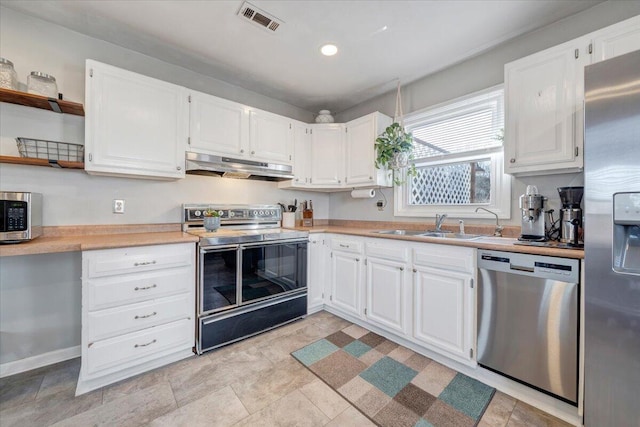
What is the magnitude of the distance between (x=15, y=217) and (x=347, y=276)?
250cm

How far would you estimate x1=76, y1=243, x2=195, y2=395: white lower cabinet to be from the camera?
166cm

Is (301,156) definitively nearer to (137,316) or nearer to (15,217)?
(137,316)

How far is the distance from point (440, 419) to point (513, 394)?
22.9 inches

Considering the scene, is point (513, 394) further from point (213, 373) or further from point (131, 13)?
point (131, 13)

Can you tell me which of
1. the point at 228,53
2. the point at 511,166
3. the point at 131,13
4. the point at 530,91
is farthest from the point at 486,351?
the point at 131,13

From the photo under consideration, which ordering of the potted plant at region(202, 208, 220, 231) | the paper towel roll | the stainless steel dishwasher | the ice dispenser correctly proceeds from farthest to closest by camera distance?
the paper towel roll
the potted plant at region(202, 208, 220, 231)
the stainless steel dishwasher
the ice dispenser

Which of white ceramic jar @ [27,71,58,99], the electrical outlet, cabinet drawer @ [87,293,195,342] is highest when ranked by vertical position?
white ceramic jar @ [27,71,58,99]

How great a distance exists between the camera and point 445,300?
1.92 meters

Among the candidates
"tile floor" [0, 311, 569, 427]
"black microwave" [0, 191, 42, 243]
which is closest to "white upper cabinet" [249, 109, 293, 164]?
"black microwave" [0, 191, 42, 243]

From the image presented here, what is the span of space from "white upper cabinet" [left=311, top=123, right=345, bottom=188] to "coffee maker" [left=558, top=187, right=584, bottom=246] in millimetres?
2024

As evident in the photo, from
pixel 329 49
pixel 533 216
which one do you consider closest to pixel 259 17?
pixel 329 49

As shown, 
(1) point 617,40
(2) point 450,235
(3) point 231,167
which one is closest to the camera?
(1) point 617,40

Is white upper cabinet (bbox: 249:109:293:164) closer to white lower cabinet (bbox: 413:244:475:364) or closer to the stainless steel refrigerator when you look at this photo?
white lower cabinet (bbox: 413:244:475:364)

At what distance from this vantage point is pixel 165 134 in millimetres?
2248
